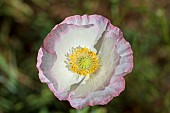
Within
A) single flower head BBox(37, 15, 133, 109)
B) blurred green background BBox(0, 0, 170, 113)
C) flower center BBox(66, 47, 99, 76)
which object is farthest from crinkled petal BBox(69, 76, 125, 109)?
blurred green background BBox(0, 0, 170, 113)

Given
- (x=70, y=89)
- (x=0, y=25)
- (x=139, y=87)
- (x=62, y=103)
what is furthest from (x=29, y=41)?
(x=70, y=89)

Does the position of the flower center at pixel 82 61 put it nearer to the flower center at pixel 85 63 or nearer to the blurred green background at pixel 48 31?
the flower center at pixel 85 63

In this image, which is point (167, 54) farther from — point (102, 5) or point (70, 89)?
point (70, 89)

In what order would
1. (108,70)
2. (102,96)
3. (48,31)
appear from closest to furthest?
(102,96)
(108,70)
(48,31)

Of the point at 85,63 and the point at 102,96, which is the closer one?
the point at 102,96

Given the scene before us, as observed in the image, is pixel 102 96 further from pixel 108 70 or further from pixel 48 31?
pixel 48 31

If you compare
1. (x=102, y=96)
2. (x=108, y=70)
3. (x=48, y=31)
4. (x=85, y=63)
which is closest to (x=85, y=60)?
(x=85, y=63)
